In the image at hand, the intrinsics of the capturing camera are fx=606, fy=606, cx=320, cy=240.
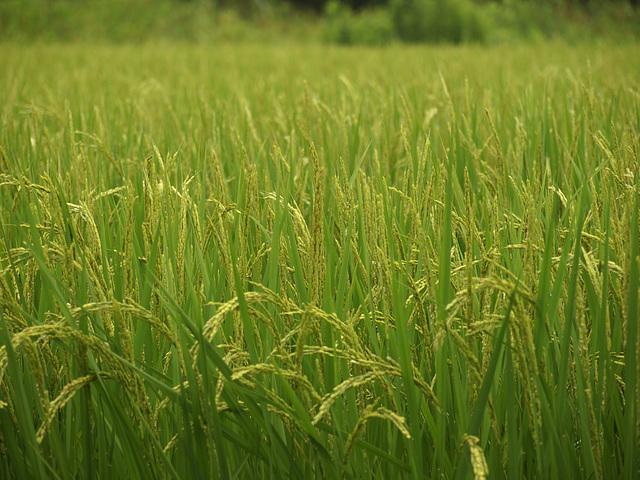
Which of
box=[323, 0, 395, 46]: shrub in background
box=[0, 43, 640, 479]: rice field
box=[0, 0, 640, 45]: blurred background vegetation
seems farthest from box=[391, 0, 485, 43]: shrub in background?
box=[0, 43, 640, 479]: rice field

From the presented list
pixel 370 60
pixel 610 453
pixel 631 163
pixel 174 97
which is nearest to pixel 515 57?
pixel 370 60

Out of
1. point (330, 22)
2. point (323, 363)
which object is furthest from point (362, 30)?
point (323, 363)

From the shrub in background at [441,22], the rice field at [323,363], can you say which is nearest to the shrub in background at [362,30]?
the shrub in background at [441,22]

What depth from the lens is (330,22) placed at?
12000 mm

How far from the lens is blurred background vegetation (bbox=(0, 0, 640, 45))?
34.3ft

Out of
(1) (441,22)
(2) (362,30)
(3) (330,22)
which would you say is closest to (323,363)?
(2) (362,30)

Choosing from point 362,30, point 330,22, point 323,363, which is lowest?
point 323,363

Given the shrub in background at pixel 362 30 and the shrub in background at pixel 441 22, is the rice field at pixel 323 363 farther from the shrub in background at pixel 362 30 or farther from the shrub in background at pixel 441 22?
the shrub in background at pixel 362 30

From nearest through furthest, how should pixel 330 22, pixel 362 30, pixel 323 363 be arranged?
pixel 323 363 → pixel 362 30 → pixel 330 22

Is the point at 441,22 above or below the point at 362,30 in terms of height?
above

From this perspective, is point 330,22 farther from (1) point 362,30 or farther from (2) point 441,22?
(2) point 441,22

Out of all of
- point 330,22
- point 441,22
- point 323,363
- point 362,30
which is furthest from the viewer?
point 330,22

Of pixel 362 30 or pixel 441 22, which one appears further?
pixel 362 30

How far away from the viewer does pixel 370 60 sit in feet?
19.7
